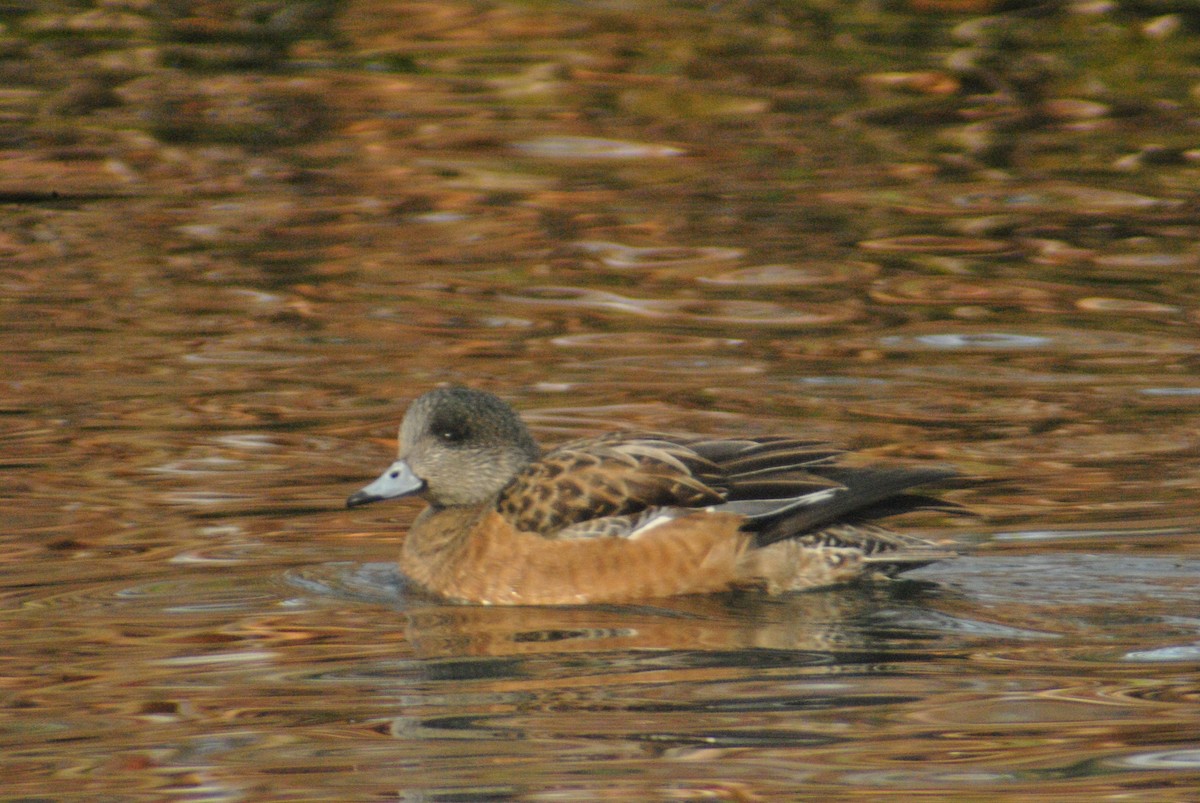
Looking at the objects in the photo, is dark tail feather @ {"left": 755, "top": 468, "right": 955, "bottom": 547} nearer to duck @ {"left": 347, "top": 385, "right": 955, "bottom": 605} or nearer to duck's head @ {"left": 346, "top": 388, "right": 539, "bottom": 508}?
duck @ {"left": 347, "top": 385, "right": 955, "bottom": 605}

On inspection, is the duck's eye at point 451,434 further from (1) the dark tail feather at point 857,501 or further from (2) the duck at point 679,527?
(1) the dark tail feather at point 857,501

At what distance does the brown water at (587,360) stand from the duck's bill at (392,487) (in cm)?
28

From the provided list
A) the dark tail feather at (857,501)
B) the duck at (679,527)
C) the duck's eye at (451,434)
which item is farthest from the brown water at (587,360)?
the duck's eye at (451,434)

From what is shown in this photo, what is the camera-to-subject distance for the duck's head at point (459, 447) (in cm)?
759

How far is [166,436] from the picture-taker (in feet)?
29.7

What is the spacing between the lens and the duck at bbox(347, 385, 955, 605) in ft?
23.0

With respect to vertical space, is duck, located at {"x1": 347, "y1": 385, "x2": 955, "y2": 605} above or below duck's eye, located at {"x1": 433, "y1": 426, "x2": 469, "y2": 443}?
below

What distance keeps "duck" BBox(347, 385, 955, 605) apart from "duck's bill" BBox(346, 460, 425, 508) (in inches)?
1.0

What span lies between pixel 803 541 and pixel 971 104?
10318 millimetres

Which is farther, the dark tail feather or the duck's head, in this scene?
the duck's head

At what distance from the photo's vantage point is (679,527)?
23.0ft

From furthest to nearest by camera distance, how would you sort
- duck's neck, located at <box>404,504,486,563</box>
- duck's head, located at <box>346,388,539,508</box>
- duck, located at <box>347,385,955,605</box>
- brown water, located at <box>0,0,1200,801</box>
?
duck's head, located at <box>346,388,539,508</box>
duck's neck, located at <box>404,504,486,563</box>
duck, located at <box>347,385,955,605</box>
brown water, located at <box>0,0,1200,801</box>

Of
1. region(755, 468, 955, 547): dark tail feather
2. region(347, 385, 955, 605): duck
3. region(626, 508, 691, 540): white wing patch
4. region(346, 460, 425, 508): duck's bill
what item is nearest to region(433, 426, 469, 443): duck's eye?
region(346, 460, 425, 508): duck's bill

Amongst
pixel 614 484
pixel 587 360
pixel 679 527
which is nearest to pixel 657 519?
pixel 679 527
